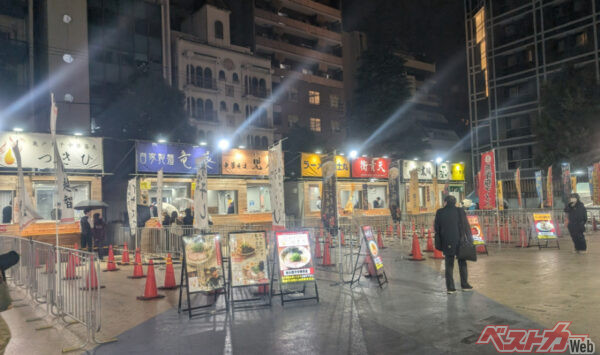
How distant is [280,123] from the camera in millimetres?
48750

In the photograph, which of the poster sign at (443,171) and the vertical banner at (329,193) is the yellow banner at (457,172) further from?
the vertical banner at (329,193)

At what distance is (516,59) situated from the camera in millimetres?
44562

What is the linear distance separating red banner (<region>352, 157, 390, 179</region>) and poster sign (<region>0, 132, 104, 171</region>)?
1614 cm

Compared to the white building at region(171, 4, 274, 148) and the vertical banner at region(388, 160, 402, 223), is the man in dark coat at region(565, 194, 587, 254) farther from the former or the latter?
the white building at region(171, 4, 274, 148)

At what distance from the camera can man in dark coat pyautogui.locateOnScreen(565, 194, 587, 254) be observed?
565 inches

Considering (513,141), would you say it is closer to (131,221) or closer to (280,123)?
(280,123)

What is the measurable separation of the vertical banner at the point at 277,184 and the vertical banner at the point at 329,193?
2.65m

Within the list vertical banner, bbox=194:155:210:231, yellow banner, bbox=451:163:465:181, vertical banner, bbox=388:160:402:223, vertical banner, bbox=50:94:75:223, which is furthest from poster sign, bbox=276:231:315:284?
yellow banner, bbox=451:163:465:181

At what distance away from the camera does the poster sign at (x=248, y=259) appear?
877cm

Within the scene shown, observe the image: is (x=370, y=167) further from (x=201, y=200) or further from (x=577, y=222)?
(x=201, y=200)

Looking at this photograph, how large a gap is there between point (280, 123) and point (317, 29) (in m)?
12.7

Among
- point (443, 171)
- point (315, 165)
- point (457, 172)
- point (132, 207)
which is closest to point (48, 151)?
point (132, 207)

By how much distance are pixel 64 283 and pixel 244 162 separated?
17191mm

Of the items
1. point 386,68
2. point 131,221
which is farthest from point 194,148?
point 386,68
